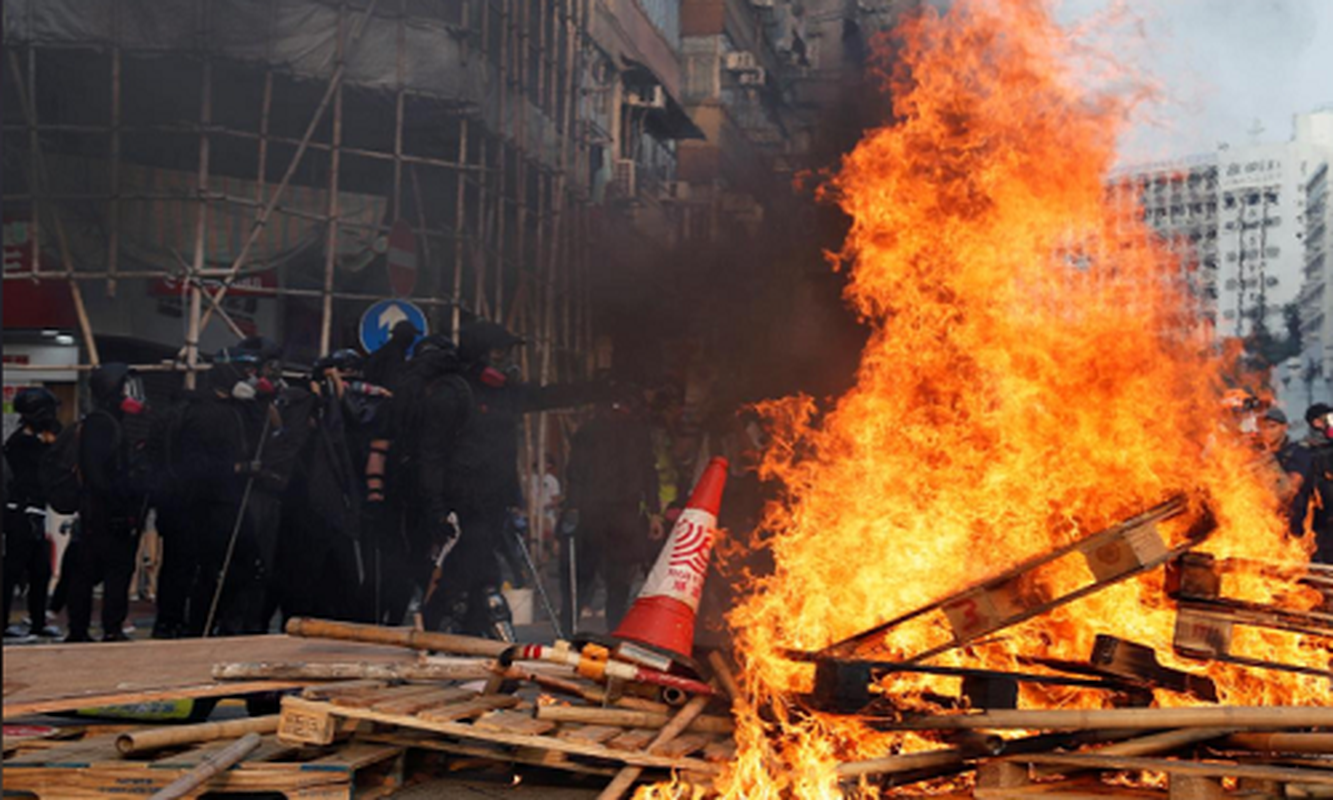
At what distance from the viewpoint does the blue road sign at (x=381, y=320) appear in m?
12.0

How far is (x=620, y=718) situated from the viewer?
17.0ft

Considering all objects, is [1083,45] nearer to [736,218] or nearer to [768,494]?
[768,494]

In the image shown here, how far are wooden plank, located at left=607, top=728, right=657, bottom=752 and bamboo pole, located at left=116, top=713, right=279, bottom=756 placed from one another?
1255 mm

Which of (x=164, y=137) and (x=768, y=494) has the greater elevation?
(x=164, y=137)

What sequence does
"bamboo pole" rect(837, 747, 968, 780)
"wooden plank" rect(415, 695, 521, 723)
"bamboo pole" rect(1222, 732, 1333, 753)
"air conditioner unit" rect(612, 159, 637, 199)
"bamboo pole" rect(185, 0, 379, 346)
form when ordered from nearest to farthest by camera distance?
"bamboo pole" rect(1222, 732, 1333, 753) < "bamboo pole" rect(837, 747, 968, 780) < "wooden plank" rect(415, 695, 521, 723) < "bamboo pole" rect(185, 0, 379, 346) < "air conditioner unit" rect(612, 159, 637, 199)

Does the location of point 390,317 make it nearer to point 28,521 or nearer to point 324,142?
point 324,142

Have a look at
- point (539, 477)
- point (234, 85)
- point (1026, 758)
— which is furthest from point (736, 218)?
point (1026, 758)

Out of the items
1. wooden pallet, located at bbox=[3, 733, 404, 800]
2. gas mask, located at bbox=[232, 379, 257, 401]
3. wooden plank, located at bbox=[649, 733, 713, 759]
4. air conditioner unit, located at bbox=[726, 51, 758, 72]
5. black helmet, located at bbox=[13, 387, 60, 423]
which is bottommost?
wooden pallet, located at bbox=[3, 733, 404, 800]

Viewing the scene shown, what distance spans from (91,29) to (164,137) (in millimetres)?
1131

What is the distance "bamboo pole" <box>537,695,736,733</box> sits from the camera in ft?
16.8

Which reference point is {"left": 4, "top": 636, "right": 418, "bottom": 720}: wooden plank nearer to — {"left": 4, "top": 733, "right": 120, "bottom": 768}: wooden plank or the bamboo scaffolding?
{"left": 4, "top": 733, "right": 120, "bottom": 768}: wooden plank

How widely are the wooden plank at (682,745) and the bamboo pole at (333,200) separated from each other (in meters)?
8.89

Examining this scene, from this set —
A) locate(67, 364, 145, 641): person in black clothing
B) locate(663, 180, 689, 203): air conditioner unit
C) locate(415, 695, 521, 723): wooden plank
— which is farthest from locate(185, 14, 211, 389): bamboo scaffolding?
locate(415, 695, 521, 723): wooden plank

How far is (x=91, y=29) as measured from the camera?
11984 millimetres
